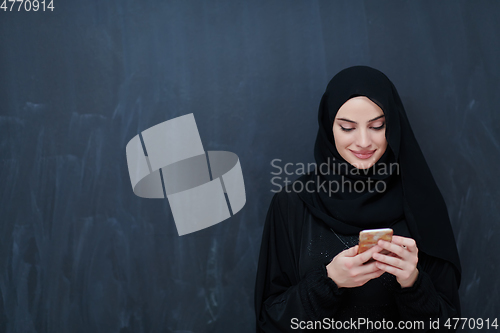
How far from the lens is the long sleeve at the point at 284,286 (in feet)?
3.64

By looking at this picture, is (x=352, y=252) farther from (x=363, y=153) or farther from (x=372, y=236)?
(x=363, y=153)

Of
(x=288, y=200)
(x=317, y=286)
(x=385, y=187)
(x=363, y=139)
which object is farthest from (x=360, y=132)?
(x=317, y=286)

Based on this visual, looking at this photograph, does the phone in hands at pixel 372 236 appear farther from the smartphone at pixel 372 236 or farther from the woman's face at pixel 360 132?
the woman's face at pixel 360 132

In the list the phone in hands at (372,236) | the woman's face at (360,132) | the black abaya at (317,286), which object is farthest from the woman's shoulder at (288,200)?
the phone in hands at (372,236)

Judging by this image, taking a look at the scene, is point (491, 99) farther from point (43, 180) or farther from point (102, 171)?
point (43, 180)

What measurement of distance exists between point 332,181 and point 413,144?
0.83 ft

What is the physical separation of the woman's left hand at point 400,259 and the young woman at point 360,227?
40 mm

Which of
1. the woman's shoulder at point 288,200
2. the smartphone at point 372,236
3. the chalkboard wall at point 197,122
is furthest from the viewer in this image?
the chalkboard wall at point 197,122

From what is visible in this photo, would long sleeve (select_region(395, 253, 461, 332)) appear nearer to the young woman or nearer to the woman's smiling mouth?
the young woman

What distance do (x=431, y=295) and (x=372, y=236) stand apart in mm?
268

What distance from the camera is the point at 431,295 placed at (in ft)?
3.57

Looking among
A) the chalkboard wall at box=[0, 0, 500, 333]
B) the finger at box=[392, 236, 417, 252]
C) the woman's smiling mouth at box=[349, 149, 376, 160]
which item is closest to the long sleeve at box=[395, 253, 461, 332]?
the finger at box=[392, 236, 417, 252]

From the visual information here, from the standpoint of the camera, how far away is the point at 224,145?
1.56 metres

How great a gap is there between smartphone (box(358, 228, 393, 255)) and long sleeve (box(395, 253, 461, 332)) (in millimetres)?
174
